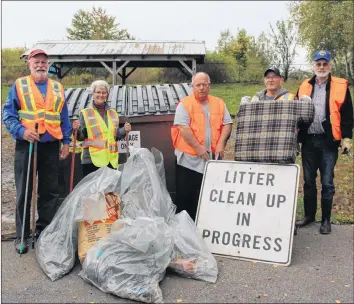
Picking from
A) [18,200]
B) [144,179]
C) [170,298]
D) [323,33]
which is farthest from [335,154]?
[323,33]

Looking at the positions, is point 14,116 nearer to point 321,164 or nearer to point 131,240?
point 131,240

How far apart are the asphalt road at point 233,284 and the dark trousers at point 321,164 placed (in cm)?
77

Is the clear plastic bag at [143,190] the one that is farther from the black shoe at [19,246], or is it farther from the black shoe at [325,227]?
the black shoe at [325,227]

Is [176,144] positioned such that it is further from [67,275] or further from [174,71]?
[174,71]

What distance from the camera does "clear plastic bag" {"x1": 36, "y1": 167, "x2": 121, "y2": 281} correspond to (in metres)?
3.77

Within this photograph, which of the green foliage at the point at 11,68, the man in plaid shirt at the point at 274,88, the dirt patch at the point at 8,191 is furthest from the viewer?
the green foliage at the point at 11,68

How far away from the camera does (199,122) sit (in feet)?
14.4

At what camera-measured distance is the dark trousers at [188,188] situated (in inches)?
178

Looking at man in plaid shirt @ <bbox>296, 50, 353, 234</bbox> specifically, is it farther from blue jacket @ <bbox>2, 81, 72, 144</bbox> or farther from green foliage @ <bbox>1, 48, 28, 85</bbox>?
green foliage @ <bbox>1, 48, 28, 85</bbox>

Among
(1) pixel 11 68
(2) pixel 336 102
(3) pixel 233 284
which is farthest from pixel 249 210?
(1) pixel 11 68

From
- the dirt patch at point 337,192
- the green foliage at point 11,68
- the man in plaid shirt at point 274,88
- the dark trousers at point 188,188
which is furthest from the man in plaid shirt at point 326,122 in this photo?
the green foliage at point 11,68

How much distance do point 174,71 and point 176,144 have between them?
19.1 metres

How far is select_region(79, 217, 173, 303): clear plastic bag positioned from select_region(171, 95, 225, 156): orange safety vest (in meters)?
1.04

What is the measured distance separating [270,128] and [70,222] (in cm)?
203
